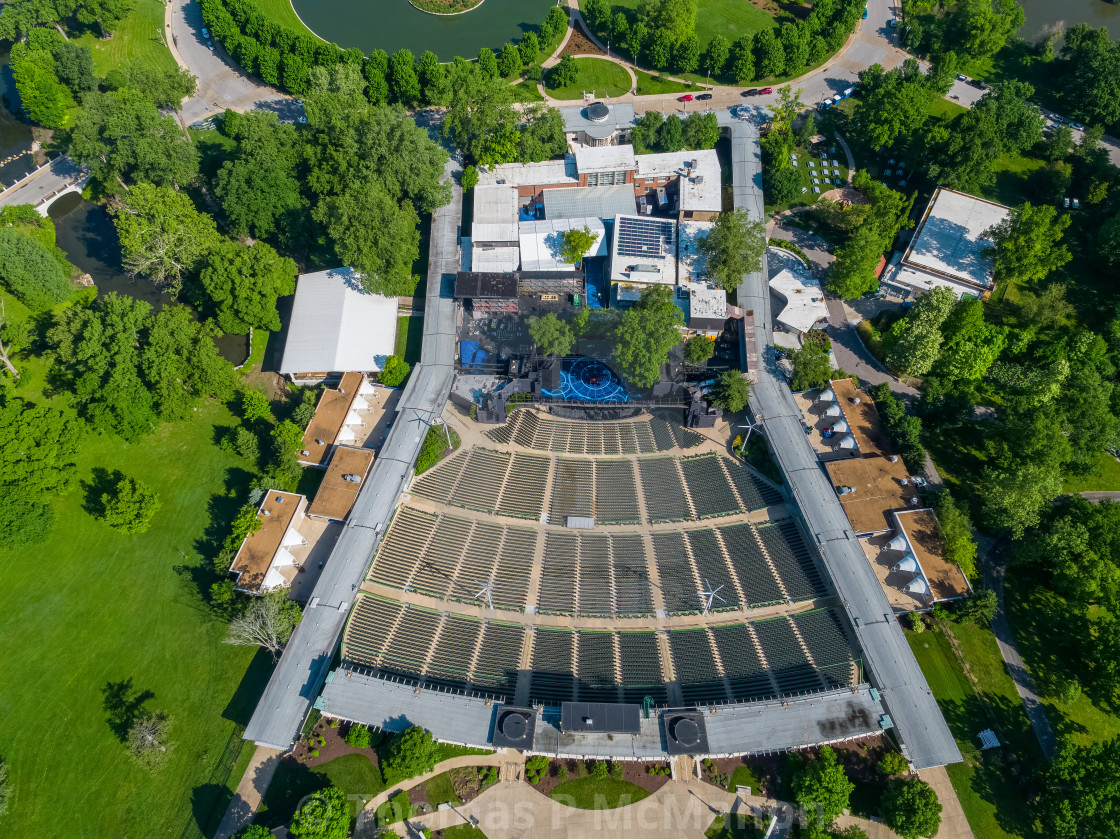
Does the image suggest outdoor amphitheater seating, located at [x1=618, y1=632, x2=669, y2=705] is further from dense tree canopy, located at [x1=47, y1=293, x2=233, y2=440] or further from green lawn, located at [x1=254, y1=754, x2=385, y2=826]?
dense tree canopy, located at [x1=47, y1=293, x2=233, y2=440]

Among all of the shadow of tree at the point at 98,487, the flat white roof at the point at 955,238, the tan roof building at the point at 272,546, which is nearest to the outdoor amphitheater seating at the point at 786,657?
the tan roof building at the point at 272,546

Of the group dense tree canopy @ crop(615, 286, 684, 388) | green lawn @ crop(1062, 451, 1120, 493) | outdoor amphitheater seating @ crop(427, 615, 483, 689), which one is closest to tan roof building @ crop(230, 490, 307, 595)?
outdoor amphitheater seating @ crop(427, 615, 483, 689)

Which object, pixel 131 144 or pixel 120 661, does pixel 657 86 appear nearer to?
pixel 131 144

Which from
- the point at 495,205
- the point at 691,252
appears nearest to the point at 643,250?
the point at 691,252

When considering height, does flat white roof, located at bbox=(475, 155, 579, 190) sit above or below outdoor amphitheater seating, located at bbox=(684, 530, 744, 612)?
above

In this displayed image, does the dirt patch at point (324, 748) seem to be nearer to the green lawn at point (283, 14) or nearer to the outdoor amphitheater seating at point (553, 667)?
the outdoor amphitheater seating at point (553, 667)

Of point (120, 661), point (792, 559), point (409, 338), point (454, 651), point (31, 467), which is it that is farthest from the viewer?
point (409, 338)
